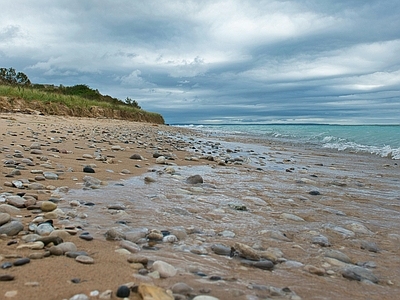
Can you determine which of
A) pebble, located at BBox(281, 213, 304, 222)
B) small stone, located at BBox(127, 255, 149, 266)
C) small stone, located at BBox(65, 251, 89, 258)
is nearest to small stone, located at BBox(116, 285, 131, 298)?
small stone, located at BBox(127, 255, 149, 266)

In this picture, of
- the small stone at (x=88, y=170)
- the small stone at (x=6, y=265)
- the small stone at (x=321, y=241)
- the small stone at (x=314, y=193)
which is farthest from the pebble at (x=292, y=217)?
the small stone at (x=88, y=170)

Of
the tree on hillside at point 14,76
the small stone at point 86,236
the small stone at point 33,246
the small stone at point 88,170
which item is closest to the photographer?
the small stone at point 33,246

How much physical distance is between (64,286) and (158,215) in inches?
57.8

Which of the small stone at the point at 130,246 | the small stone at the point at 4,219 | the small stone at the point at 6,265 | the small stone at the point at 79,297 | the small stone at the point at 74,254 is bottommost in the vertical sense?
the small stone at the point at 130,246

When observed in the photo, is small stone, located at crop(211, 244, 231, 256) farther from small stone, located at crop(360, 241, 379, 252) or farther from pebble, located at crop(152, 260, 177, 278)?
small stone, located at crop(360, 241, 379, 252)

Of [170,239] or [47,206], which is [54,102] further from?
[170,239]

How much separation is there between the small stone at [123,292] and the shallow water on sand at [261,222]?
10.0 inches

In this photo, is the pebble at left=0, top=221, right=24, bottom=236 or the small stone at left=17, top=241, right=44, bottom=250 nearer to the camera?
the small stone at left=17, top=241, right=44, bottom=250

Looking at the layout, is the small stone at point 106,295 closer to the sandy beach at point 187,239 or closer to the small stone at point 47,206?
the sandy beach at point 187,239

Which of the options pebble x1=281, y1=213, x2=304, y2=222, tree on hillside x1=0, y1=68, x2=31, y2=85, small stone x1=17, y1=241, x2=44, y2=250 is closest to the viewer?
small stone x1=17, y1=241, x2=44, y2=250

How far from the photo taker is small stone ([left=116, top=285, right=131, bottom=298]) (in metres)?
1.44

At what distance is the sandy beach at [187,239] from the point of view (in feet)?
5.29

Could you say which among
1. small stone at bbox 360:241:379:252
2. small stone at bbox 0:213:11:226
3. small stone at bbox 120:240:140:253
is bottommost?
small stone at bbox 360:241:379:252

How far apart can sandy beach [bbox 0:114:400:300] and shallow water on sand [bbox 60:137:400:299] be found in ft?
0.04
